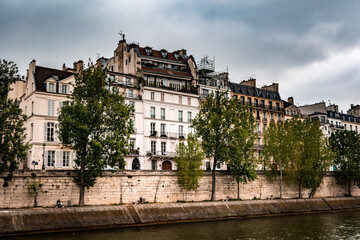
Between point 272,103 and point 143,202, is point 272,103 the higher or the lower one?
the higher one

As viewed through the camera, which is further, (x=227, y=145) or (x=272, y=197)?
(x=272, y=197)

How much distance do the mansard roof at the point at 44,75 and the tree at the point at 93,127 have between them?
9005 mm

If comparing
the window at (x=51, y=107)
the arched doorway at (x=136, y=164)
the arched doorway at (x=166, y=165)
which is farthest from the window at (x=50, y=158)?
the arched doorway at (x=166, y=165)

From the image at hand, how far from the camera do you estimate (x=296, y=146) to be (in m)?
64.4

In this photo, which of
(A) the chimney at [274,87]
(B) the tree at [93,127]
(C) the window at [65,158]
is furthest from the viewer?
(A) the chimney at [274,87]

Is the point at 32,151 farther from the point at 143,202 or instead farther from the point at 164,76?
the point at 164,76

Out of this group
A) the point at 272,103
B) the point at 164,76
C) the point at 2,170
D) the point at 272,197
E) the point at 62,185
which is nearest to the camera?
the point at 2,170

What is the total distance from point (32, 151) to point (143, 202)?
49.1 ft

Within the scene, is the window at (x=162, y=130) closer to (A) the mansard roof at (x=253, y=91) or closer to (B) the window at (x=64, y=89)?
(B) the window at (x=64, y=89)

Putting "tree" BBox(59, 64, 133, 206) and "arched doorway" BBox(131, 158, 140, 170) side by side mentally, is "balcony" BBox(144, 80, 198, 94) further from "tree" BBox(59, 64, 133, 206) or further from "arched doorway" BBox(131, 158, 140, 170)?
"tree" BBox(59, 64, 133, 206)

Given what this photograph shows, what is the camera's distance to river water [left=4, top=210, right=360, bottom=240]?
119 ft

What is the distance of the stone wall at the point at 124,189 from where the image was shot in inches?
1649

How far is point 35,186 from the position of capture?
139 feet

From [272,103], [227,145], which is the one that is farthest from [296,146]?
[272,103]
